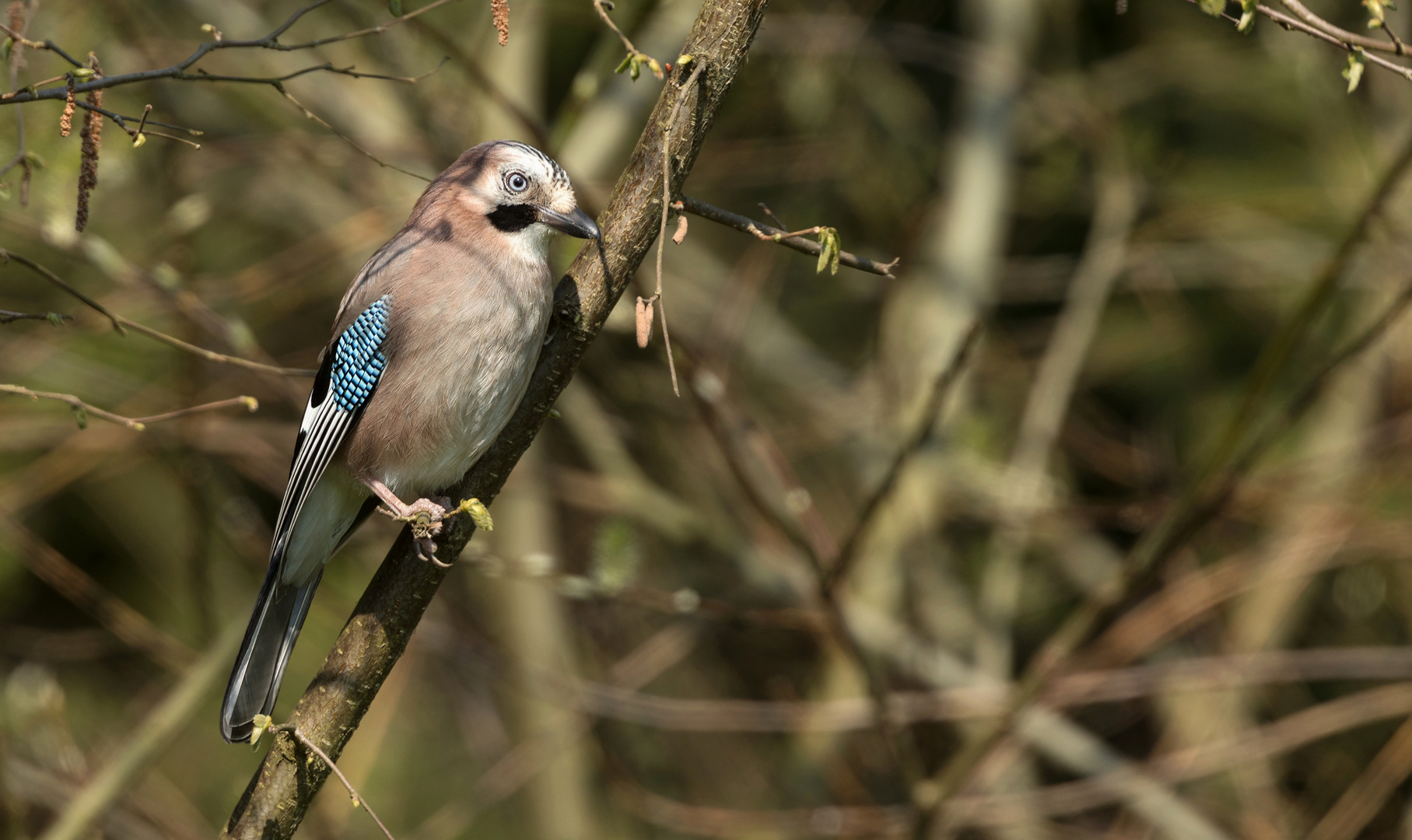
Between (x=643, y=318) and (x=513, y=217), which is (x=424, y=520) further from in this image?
(x=513, y=217)

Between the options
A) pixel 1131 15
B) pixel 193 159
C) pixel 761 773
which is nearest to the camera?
pixel 193 159

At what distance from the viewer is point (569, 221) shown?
3.76m

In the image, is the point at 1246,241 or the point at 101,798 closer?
the point at 101,798

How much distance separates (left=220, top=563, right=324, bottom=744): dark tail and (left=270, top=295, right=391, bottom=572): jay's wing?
173mm

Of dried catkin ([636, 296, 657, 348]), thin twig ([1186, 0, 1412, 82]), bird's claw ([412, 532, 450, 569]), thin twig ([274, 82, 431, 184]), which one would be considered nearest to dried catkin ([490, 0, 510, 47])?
thin twig ([274, 82, 431, 184])

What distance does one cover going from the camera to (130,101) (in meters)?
6.37

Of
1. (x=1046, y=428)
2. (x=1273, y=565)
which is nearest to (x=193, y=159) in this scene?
(x=1046, y=428)

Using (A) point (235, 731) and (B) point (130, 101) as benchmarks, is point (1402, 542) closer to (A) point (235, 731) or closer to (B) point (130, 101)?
(A) point (235, 731)

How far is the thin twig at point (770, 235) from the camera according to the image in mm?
2693

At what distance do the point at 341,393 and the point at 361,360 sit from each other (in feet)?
0.41

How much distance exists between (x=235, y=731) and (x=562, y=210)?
1.90m

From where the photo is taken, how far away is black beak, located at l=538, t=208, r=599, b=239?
146 inches

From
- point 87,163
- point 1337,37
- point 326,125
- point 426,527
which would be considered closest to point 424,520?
point 426,527

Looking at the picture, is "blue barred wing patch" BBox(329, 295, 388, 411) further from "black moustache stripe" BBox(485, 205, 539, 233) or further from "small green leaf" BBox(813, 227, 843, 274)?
"small green leaf" BBox(813, 227, 843, 274)
